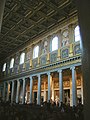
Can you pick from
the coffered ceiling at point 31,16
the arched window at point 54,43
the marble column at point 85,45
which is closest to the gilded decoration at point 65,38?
the arched window at point 54,43

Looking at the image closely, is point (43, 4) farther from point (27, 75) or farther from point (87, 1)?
point (87, 1)

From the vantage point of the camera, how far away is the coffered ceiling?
1377 cm

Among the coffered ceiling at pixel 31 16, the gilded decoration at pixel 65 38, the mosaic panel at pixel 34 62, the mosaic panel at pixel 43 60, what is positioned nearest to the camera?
the coffered ceiling at pixel 31 16

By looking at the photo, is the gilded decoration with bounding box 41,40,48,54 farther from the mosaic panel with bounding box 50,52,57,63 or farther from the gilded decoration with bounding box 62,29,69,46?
the gilded decoration with bounding box 62,29,69,46

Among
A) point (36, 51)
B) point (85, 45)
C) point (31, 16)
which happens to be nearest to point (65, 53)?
point (31, 16)

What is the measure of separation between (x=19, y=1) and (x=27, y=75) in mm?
9663

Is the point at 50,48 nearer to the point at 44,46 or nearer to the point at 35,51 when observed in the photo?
the point at 44,46

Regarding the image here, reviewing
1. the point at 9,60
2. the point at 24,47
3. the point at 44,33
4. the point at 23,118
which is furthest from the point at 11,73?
the point at 23,118

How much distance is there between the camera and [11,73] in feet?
80.5

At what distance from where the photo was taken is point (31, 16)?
15.7 meters

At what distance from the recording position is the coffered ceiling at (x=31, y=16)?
45.2 feet

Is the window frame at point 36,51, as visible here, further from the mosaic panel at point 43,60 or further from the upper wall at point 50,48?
the mosaic panel at point 43,60

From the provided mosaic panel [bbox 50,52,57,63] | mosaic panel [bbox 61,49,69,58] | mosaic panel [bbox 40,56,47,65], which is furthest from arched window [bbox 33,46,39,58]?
mosaic panel [bbox 61,49,69,58]

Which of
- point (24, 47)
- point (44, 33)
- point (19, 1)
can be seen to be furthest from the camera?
point (24, 47)
